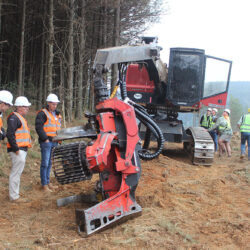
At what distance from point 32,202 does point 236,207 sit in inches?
133

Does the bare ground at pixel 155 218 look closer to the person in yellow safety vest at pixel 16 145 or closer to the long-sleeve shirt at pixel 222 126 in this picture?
the person in yellow safety vest at pixel 16 145

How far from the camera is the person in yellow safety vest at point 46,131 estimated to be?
18.7 feet

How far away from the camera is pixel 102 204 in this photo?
12.7 feet

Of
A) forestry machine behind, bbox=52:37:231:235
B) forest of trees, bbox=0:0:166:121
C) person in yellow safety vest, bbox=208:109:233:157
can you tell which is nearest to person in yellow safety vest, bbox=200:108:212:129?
person in yellow safety vest, bbox=208:109:233:157

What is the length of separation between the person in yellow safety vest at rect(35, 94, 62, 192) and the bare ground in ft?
1.23

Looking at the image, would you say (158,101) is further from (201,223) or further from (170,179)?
(201,223)

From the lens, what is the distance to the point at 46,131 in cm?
582

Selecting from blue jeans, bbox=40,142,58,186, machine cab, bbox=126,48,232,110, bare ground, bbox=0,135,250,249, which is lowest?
bare ground, bbox=0,135,250,249

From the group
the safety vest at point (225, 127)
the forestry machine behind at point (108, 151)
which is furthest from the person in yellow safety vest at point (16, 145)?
the safety vest at point (225, 127)

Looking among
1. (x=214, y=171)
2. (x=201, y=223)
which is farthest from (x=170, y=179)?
(x=201, y=223)

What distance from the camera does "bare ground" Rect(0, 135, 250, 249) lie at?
362cm

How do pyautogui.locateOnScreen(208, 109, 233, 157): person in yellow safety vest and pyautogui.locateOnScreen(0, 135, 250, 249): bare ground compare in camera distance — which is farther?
pyautogui.locateOnScreen(208, 109, 233, 157): person in yellow safety vest

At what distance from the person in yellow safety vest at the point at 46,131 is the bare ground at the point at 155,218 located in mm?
374

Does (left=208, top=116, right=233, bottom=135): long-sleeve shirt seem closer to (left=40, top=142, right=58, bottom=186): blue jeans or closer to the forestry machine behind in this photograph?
the forestry machine behind
